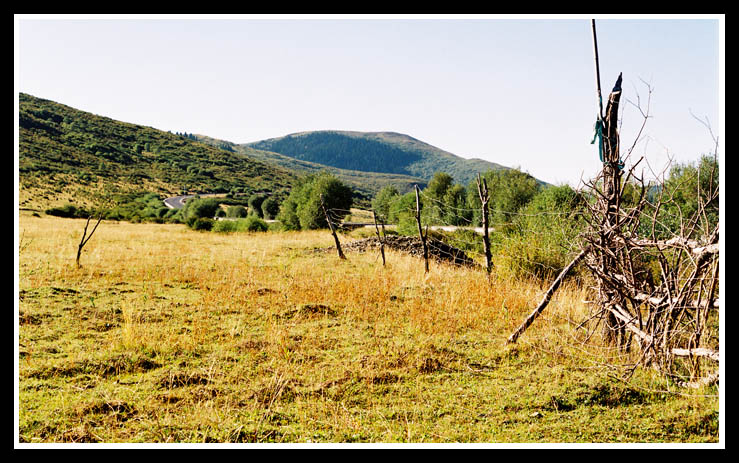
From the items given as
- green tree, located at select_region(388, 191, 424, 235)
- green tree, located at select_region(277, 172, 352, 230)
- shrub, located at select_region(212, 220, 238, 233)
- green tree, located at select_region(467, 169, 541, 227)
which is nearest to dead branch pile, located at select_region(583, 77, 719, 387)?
green tree, located at select_region(388, 191, 424, 235)

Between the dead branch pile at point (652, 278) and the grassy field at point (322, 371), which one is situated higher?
the dead branch pile at point (652, 278)

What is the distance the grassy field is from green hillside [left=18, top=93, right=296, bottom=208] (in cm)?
4969

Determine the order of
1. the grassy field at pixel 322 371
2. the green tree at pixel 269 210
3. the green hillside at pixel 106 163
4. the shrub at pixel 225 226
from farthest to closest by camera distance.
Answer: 1. the green hillside at pixel 106 163
2. the green tree at pixel 269 210
3. the shrub at pixel 225 226
4. the grassy field at pixel 322 371

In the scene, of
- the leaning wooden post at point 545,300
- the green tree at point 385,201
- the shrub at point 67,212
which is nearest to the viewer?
the leaning wooden post at point 545,300

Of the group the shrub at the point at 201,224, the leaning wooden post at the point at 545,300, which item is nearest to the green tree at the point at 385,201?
the shrub at the point at 201,224

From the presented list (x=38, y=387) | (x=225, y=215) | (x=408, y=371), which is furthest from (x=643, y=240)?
(x=225, y=215)

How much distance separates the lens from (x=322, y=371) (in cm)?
563

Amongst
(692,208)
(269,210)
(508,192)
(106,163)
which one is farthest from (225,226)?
(106,163)

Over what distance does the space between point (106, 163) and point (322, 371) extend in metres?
81.1

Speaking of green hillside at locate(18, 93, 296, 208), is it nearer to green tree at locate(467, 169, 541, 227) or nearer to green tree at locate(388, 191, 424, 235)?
green tree at locate(388, 191, 424, 235)

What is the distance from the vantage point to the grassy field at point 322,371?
4.23 meters

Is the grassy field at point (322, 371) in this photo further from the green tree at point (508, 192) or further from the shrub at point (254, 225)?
the green tree at point (508, 192)

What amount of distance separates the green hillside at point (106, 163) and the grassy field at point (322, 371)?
163 feet

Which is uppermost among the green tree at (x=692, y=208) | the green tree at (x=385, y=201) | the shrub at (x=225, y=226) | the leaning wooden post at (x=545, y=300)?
the green tree at (x=385, y=201)
